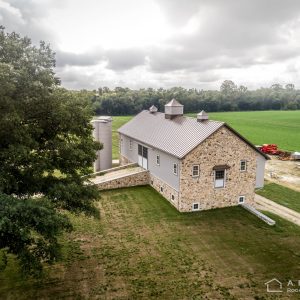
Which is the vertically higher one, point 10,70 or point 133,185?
point 10,70

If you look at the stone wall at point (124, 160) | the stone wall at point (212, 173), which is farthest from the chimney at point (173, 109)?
the stone wall at point (124, 160)

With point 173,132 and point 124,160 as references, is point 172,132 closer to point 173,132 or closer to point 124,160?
point 173,132

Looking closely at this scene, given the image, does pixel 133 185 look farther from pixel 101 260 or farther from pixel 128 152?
pixel 101 260

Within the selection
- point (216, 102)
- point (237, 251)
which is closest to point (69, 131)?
point (237, 251)

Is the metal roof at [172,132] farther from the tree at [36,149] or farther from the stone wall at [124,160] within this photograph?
the tree at [36,149]

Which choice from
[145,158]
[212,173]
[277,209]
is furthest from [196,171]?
[145,158]

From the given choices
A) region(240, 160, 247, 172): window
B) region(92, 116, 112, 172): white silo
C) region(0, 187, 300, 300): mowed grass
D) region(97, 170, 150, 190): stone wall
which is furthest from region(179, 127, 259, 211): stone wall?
region(92, 116, 112, 172): white silo
